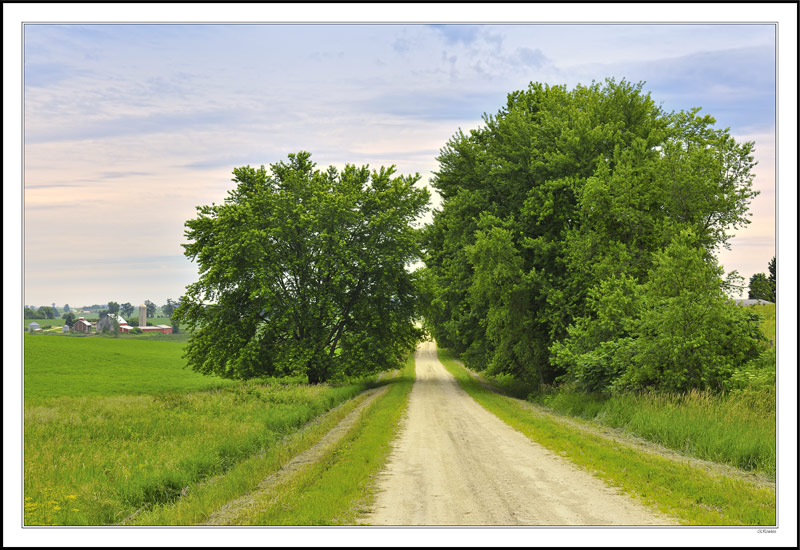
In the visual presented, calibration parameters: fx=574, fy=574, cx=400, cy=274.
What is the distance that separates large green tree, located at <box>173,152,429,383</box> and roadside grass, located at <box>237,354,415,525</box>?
2051 centimetres

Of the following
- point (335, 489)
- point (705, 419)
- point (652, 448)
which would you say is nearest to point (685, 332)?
point (705, 419)

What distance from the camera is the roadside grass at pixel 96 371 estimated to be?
33250 mm

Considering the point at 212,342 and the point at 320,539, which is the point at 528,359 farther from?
the point at 320,539

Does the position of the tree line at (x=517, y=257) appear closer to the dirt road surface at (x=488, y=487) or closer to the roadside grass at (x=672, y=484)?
the roadside grass at (x=672, y=484)

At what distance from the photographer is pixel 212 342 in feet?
124

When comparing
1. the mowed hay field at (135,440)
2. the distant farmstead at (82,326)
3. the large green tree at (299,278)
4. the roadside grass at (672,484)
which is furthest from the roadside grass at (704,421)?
the distant farmstead at (82,326)

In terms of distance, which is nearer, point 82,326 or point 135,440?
point 135,440

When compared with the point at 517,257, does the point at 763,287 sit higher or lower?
lower

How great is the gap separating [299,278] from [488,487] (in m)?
29.6

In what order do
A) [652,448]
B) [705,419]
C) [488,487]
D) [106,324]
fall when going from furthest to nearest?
1. [106,324]
2. [705,419]
3. [652,448]
4. [488,487]

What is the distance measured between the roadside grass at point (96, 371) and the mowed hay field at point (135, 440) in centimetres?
45

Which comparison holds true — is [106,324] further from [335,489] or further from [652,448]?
[652,448]

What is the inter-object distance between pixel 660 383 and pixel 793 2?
14.0 metres

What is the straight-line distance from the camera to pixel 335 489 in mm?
10211
